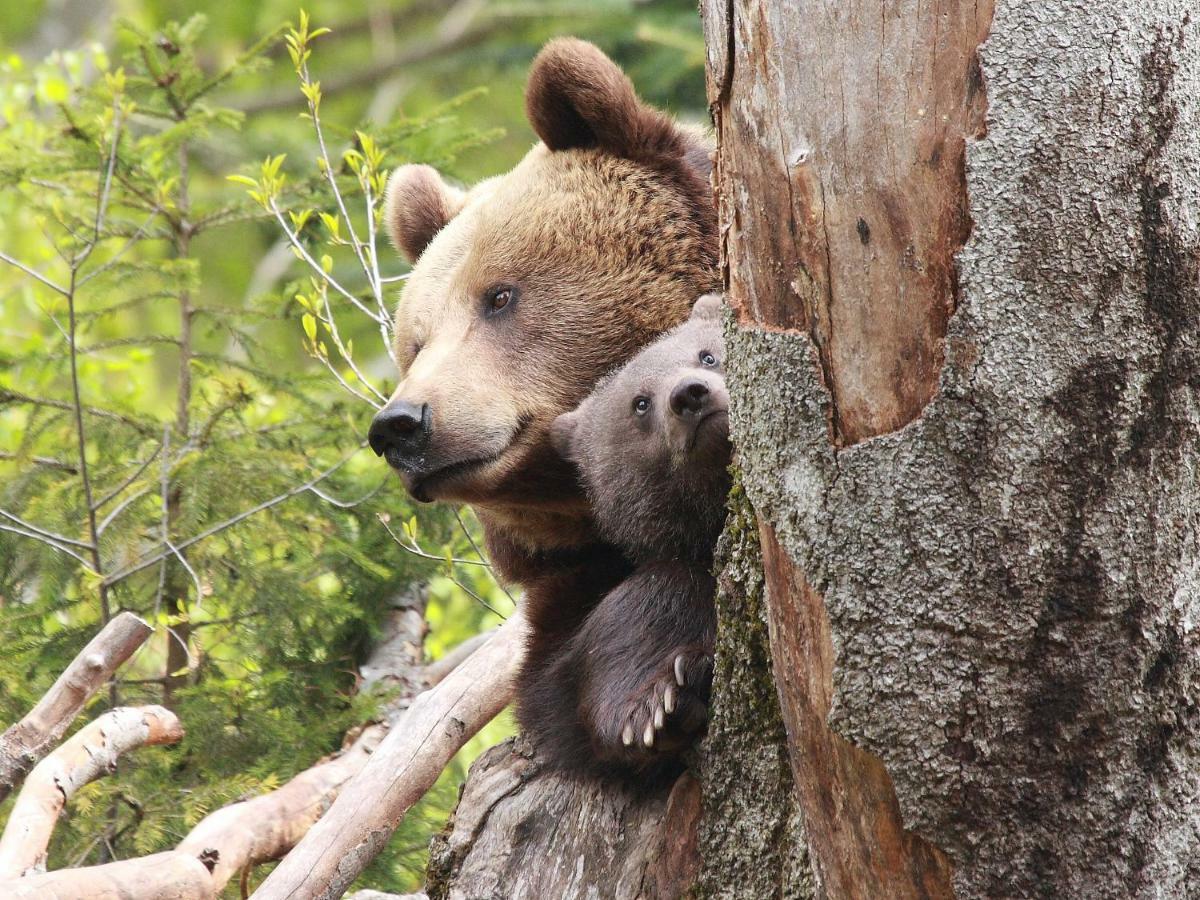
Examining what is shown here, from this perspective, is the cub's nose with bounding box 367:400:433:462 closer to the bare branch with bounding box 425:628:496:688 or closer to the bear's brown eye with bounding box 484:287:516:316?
the bear's brown eye with bounding box 484:287:516:316

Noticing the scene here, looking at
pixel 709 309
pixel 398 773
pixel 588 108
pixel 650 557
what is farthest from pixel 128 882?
pixel 588 108

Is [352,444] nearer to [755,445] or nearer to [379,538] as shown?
[379,538]

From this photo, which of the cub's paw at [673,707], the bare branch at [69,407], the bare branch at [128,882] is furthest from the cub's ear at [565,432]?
the bare branch at [69,407]

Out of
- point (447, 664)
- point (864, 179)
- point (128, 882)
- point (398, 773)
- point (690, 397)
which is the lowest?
point (447, 664)

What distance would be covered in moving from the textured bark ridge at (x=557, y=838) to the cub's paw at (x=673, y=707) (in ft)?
0.46

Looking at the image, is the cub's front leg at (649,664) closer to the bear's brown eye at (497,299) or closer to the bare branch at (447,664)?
the bear's brown eye at (497,299)

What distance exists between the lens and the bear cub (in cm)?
314

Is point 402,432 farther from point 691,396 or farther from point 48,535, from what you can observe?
point 48,535

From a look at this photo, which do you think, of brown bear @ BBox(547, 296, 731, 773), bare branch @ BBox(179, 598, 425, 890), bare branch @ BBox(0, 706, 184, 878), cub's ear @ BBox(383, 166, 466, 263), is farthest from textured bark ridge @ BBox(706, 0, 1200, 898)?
cub's ear @ BBox(383, 166, 466, 263)

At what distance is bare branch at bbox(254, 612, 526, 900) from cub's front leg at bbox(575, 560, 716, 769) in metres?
0.63

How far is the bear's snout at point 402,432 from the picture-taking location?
153 inches

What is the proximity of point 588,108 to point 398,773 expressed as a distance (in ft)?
7.45

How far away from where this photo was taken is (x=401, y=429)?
3910 millimetres

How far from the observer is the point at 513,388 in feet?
13.8
